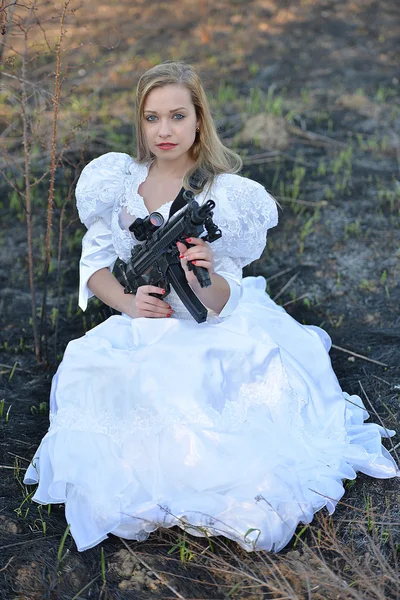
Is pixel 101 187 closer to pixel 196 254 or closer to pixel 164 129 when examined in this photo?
pixel 164 129

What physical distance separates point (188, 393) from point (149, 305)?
17.9 inches

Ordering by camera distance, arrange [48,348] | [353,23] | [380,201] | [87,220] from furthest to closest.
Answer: [353,23] < [380,201] < [48,348] < [87,220]

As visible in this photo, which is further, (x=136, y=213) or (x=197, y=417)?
(x=136, y=213)

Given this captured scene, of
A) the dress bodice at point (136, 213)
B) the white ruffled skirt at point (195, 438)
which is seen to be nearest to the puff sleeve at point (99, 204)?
the dress bodice at point (136, 213)

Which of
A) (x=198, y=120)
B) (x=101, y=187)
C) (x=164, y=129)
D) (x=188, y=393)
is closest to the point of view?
(x=188, y=393)

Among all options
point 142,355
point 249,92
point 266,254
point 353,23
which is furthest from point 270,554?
point 353,23

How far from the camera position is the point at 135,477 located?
2.92m

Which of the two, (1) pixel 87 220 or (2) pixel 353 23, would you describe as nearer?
(1) pixel 87 220

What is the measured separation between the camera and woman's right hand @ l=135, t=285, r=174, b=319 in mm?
3244

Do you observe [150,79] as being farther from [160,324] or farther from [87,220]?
[160,324]

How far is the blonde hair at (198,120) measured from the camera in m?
3.19

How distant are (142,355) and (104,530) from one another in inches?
27.1

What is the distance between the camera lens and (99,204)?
11.2 feet

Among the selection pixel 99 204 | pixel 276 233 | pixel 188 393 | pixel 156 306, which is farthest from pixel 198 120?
pixel 276 233
